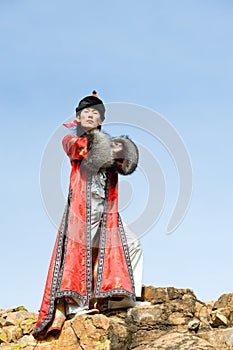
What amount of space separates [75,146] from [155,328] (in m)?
2.63

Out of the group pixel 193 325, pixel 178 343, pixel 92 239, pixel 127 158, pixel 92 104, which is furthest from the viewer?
pixel 92 104

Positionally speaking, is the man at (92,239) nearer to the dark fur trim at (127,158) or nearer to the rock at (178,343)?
the dark fur trim at (127,158)

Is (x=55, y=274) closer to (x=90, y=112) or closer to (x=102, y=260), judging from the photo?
(x=102, y=260)

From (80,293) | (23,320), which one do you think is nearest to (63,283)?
(80,293)

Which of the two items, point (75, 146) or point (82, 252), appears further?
point (75, 146)

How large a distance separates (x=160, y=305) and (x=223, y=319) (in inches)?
32.2

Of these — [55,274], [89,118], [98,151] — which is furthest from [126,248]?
[89,118]

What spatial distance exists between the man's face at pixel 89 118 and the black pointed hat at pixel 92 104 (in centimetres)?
6

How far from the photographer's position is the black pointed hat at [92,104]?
33.1 feet

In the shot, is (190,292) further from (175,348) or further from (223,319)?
(175,348)

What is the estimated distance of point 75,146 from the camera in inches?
386

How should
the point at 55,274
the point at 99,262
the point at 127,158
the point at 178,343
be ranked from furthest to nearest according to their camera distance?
the point at 127,158, the point at 99,262, the point at 55,274, the point at 178,343

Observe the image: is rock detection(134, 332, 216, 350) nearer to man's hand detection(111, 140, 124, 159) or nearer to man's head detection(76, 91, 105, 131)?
man's hand detection(111, 140, 124, 159)

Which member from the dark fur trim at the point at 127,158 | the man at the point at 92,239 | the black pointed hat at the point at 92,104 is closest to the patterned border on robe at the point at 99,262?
the man at the point at 92,239
